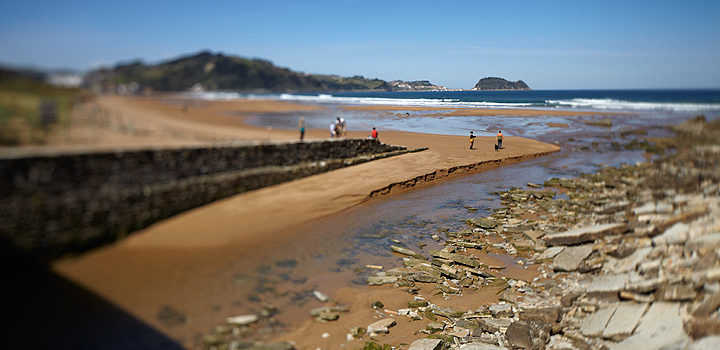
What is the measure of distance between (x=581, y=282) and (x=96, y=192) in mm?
6579

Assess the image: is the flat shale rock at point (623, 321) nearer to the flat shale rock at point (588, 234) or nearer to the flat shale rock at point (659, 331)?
the flat shale rock at point (659, 331)

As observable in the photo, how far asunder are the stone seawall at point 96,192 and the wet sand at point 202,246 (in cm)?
13

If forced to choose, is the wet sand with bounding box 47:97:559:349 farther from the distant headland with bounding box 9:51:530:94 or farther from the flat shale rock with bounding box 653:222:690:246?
the flat shale rock with bounding box 653:222:690:246

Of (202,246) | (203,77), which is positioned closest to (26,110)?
(202,246)

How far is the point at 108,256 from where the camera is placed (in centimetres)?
275

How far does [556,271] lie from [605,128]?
29742 mm

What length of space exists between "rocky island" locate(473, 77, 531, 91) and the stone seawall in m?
5.81

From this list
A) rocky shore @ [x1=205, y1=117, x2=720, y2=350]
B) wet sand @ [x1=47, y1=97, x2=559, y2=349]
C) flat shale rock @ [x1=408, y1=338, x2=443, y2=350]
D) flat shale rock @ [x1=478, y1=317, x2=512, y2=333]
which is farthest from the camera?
flat shale rock @ [x1=478, y1=317, x2=512, y2=333]

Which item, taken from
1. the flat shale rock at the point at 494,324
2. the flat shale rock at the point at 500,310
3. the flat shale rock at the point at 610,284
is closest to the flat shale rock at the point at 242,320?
the flat shale rock at the point at 494,324

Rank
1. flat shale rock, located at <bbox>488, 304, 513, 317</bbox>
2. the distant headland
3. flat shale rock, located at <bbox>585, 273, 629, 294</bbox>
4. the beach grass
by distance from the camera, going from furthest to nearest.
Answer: flat shale rock, located at <bbox>488, 304, 513, 317</bbox>, flat shale rock, located at <bbox>585, 273, 629, 294</bbox>, the distant headland, the beach grass

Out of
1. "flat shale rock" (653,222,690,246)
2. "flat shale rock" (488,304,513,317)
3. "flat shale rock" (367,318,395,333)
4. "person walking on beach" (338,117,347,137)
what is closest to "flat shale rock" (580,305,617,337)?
"flat shale rock" (488,304,513,317)

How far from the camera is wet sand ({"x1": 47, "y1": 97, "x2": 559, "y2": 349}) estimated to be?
2863 mm

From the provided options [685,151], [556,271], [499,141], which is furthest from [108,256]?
→ [499,141]

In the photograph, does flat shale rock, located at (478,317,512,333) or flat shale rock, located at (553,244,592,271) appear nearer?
flat shale rock, located at (478,317,512,333)
